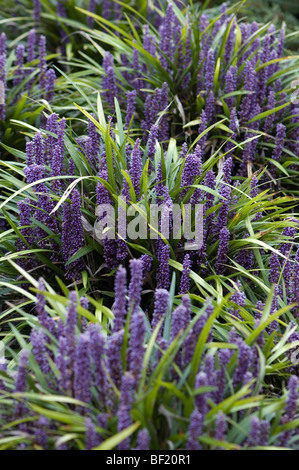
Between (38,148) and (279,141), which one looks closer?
(38,148)

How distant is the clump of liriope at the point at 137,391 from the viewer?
2.02 m

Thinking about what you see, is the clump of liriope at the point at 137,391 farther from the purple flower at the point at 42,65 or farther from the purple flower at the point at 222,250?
the purple flower at the point at 42,65

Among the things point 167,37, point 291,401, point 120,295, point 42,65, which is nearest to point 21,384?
point 120,295

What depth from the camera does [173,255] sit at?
304 cm

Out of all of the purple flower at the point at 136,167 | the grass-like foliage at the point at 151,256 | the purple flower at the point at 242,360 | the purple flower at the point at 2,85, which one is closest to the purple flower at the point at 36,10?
the grass-like foliage at the point at 151,256

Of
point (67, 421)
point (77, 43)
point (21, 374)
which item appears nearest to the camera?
point (67, 421)

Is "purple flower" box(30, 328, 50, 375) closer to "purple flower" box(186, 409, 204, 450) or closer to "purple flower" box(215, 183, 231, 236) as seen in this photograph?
"purple flower" box(186, 409, 204, 450)

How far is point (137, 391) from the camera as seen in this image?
2127 millimetres

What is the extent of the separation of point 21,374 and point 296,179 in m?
2.77

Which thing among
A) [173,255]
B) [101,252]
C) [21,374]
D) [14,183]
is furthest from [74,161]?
[21,374]

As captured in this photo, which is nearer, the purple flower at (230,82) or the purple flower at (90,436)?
the purple flower at (90,436)

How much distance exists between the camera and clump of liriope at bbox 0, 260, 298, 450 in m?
2.02

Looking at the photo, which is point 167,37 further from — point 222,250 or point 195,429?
point 195,429

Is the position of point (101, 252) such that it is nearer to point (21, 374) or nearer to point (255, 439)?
point (21, 374)
